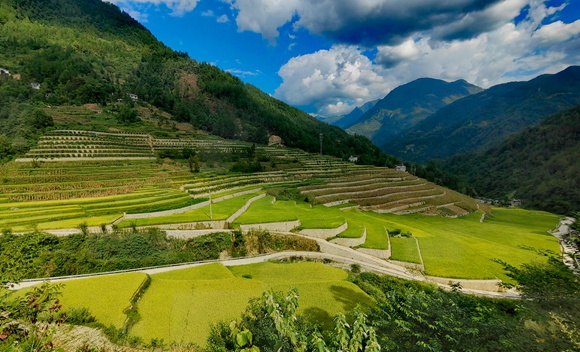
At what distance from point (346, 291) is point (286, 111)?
12949cm

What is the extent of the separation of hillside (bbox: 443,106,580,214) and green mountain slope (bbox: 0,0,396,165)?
3983 centimetres

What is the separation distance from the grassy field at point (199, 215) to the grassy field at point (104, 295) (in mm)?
5554

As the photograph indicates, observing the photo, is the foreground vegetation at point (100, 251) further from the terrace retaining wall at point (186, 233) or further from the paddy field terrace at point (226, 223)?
the paddy field terrace at point (226, 223)

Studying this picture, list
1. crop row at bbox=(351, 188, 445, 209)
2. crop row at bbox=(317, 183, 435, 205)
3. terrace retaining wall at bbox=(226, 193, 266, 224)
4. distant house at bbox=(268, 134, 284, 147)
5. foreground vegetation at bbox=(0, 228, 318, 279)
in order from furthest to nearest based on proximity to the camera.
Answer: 1. distant house at bbox=(268, 134, 284, 147)
2. crop row at bbox=(351, 188, 445, 209)
3. crop row at bbox=(317, 183, 435, 205)
4. terrace retaining wall at bbox=(226, 193, 266, 224)
5. foreground vegetation at bbox=(0, 228, 318, 279)

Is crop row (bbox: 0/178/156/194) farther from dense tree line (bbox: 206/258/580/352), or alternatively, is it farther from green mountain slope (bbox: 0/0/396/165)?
dense tree line (bbox: 206/258/580/352)

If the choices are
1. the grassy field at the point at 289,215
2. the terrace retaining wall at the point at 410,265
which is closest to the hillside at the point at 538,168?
the terrace retaining wall at the point at 410,265

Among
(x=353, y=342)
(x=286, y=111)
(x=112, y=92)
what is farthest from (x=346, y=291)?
(x=286, y=111)

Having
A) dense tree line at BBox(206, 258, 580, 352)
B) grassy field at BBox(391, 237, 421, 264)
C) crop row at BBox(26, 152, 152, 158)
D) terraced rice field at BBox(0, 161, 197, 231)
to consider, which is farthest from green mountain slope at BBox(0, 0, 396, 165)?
grassy field at BBox(391, 237, 421, 264)

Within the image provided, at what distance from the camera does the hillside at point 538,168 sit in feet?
195

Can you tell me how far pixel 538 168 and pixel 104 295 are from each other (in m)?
108

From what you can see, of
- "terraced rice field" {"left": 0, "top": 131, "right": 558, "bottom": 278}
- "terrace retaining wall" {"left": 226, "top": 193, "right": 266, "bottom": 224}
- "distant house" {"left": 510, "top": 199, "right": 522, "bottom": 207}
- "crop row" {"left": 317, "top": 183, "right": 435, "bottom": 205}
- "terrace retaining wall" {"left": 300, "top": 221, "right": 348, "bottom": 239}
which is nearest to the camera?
"terraced rice field" {"left": 0, "top": 131, "right": 558, "bottom": 278}

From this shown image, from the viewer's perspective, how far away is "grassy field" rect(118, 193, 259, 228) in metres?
18.2

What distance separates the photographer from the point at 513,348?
5770 mm

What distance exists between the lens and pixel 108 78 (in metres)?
82.3
